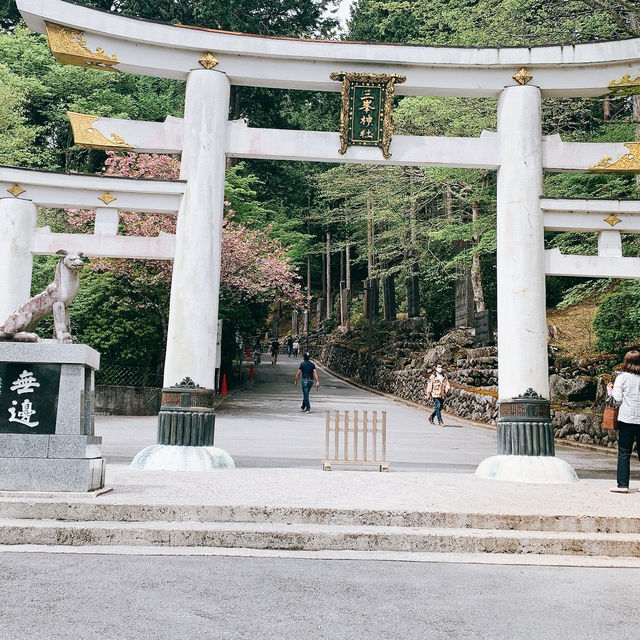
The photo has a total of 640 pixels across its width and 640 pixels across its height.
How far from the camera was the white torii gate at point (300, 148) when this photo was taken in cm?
986

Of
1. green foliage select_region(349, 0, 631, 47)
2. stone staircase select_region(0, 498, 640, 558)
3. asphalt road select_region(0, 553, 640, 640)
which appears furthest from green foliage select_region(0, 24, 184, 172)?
asphalt road select_region(0, 553, 640, 640)

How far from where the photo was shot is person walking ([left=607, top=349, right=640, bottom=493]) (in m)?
8.20

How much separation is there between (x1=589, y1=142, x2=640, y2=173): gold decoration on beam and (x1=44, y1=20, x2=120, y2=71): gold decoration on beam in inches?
288

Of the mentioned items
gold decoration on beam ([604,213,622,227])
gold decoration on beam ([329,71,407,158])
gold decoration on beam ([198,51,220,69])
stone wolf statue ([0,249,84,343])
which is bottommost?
stone wolf statue ([0,249,84,343])

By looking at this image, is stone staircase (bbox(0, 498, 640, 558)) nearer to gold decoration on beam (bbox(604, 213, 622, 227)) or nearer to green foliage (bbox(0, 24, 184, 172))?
gold decoration on beam (bbox(604, 213, 622, 227))

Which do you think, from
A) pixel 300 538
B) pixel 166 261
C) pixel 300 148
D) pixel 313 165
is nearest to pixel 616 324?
pixel 300 148

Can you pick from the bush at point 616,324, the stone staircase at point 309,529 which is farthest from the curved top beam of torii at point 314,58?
the bush at point 616,324

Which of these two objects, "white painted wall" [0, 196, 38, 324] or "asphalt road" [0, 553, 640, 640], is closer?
"asphalt road" [0, 553, 640, 640]

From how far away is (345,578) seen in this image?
4996 mm

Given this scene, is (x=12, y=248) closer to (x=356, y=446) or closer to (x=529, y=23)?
(x=356, y=446)

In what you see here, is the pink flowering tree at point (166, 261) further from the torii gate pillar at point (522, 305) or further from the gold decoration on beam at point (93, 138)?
the torii gate pillar at point (522, 305)

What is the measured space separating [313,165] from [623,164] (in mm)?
28700

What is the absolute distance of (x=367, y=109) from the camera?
10414mm

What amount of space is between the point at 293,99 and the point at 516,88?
82.3 feet
